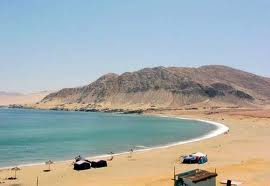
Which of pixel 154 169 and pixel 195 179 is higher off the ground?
pixel 195 179

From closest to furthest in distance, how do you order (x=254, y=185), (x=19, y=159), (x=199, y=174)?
(x=199, y=174) < (x=254, y=185) < (x=19, y=159)

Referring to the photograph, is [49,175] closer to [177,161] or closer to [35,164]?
[35,164]

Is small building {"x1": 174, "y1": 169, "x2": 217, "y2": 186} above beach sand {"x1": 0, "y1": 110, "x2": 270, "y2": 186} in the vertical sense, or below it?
above

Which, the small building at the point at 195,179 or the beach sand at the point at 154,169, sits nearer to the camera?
the small building at the point at 195,179

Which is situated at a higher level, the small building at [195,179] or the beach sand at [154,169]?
the small building at [195,179]

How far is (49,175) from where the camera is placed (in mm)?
42906

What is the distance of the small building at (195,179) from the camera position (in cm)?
2947

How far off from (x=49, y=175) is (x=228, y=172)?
1632 centimetres

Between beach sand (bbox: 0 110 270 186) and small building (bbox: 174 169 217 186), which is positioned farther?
beach sand (bbox: 0 110 270 186)

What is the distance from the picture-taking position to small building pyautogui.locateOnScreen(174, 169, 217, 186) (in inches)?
1160

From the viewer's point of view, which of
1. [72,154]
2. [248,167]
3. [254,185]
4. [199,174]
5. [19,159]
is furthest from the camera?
[72,154]

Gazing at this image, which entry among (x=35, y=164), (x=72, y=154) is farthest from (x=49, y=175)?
(x=72, y=154)

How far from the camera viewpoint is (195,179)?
97.1 ft

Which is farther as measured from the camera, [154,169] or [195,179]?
[154,169]
